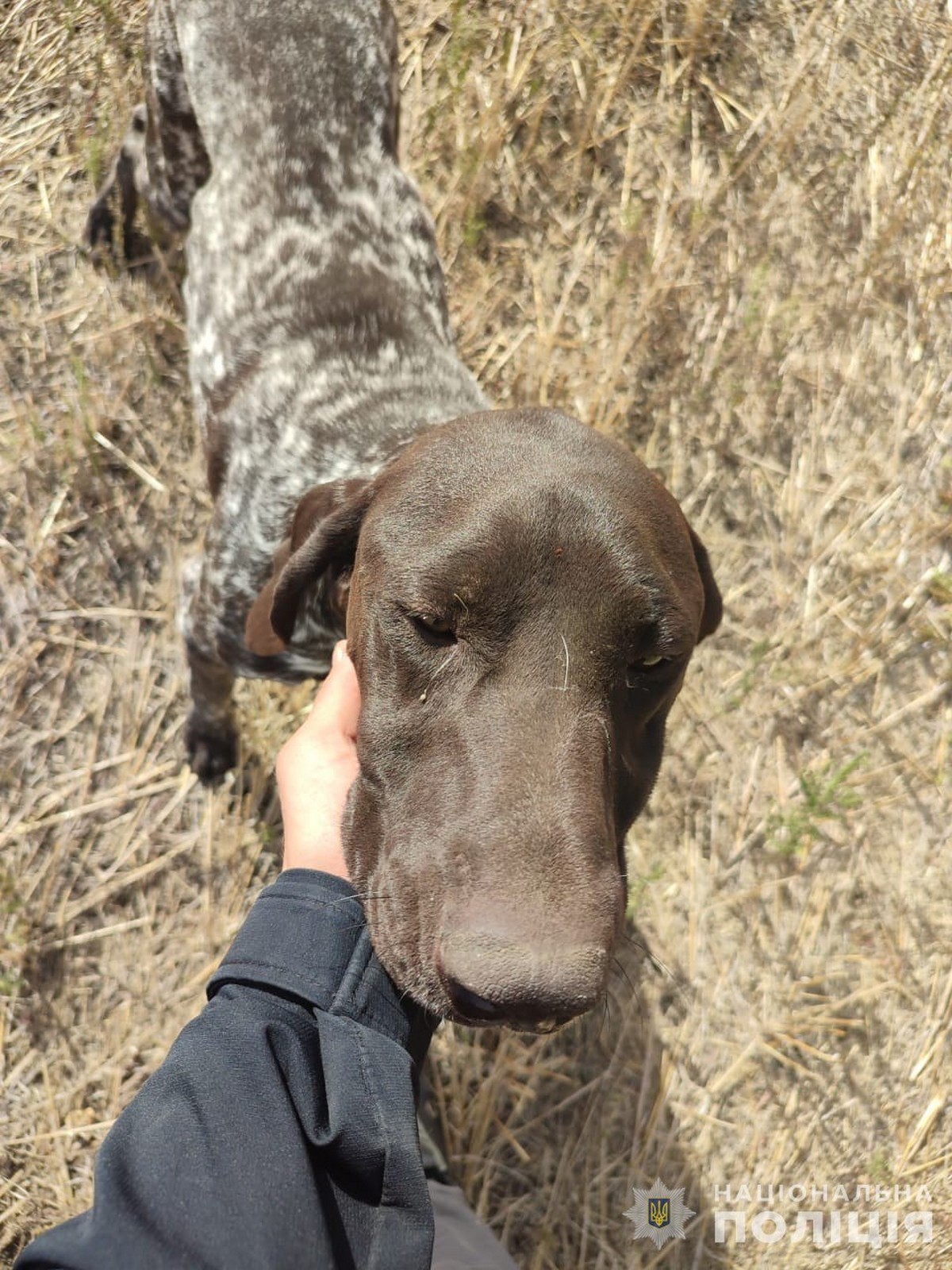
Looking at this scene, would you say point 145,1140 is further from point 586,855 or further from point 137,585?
point 137,585

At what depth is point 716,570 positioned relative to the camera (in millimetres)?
4625

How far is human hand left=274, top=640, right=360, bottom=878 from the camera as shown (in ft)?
8.77

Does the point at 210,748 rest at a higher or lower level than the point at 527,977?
lower

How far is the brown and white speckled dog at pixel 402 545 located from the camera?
2.05m

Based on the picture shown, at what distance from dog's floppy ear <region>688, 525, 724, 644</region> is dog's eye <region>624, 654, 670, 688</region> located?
0.50 metres

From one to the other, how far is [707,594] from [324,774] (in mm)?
1149

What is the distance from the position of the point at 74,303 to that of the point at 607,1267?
4306 millimetres

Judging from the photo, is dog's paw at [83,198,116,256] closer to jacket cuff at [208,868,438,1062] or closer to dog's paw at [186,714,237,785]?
dog's paw at [186,714,237,785]

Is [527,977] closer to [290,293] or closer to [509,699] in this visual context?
[509,699]

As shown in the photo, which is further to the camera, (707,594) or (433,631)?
A: (707,594)

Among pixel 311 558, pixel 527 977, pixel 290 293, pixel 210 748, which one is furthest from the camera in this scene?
pixel 210 748

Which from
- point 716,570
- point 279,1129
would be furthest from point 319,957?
point 716,570

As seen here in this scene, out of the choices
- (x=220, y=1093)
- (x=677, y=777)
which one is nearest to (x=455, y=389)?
(x=677, y=777)

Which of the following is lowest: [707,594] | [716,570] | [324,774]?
[716,570]
